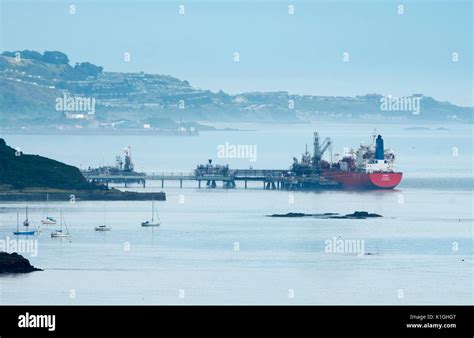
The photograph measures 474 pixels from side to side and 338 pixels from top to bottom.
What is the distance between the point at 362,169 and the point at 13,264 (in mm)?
69263

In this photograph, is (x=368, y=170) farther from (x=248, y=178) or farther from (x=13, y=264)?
(x=13, y=264)

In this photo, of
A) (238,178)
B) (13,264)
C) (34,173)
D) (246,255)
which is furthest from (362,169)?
(13,264)

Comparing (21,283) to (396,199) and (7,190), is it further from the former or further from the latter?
(396,199)

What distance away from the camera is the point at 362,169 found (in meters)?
122

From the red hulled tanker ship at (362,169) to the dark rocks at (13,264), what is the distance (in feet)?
218

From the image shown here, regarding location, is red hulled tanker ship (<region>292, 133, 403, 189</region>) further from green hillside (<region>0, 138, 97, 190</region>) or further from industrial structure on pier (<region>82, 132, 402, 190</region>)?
green hillside (<region>0, 138, 97, 190</region>)

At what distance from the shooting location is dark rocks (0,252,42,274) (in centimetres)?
5500

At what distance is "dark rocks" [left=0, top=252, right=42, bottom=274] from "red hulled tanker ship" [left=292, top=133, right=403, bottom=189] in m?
66.6
